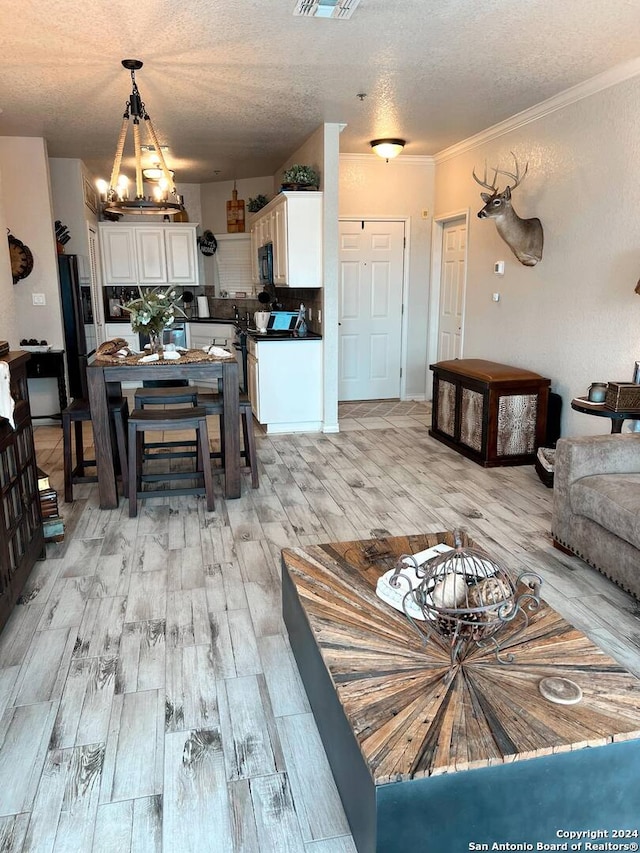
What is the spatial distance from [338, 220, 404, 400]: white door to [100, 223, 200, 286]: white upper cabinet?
106 inches

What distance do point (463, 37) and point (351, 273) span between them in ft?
12.1

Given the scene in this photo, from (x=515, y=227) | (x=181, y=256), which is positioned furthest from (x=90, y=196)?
(x=515, y=227)

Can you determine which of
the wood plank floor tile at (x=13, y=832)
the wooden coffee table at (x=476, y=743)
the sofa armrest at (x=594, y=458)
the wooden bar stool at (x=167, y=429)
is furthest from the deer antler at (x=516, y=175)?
the wood plank floor tile at (x=13, y=832)

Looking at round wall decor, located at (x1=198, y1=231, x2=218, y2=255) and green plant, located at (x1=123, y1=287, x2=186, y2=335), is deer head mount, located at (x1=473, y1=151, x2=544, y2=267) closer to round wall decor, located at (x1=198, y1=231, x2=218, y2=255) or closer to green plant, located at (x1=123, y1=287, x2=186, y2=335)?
Answer: green plant, located at (x1=123, y1=287, x2=186, y2=335)

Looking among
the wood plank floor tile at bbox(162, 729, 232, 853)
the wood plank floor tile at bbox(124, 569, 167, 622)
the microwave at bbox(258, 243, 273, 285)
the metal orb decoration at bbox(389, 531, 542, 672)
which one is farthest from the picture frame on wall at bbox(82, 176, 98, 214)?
the metal orb decoration at bbox(389, 531, 542, 672)

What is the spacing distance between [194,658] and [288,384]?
3.79 metres

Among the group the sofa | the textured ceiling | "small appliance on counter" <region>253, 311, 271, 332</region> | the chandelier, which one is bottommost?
the sofa

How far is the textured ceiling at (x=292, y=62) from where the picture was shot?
3129 millimetres

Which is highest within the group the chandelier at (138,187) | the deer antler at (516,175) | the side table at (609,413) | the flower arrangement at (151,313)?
the deer antler at (516,175)

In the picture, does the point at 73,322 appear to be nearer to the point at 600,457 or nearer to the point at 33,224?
the point at 33,224

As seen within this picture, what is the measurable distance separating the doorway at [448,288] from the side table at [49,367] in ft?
13.6

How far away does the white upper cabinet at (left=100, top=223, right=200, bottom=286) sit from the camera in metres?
8.25

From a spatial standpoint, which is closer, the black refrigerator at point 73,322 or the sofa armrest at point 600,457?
the sofa armrest at point 600,457

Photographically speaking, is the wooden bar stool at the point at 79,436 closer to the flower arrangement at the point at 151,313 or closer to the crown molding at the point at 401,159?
the flower arrangement at the point at 151,313
